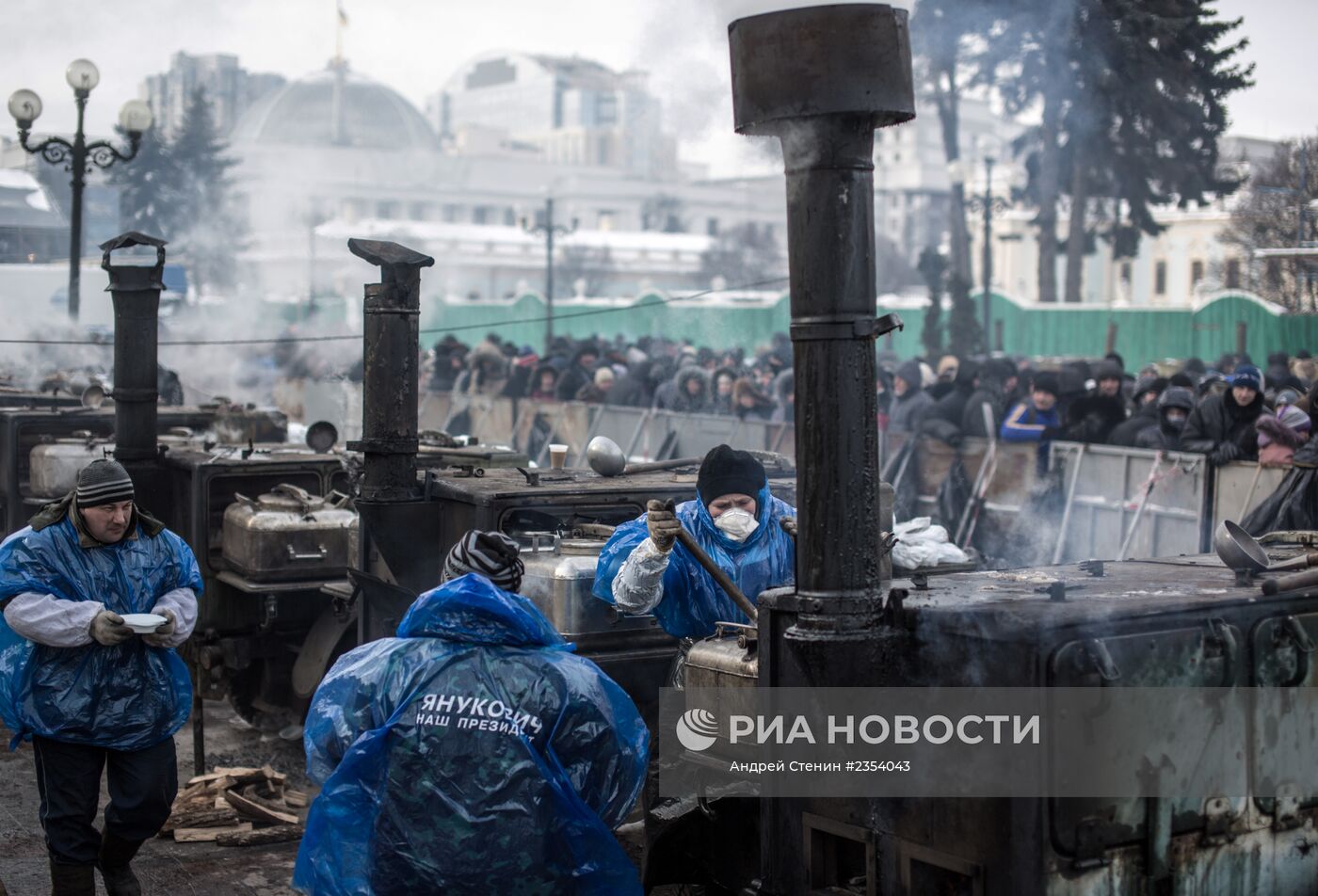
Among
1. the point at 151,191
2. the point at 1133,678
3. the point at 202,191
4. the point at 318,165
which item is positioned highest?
the point at 318,165

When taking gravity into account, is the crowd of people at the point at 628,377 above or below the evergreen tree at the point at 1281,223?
below

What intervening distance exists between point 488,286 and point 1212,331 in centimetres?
4604

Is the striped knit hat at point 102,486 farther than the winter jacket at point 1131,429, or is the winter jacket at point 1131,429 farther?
the winter jacket at point 1131,429

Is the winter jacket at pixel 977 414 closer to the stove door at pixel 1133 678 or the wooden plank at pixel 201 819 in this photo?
the wooden plank at pixel 201 819

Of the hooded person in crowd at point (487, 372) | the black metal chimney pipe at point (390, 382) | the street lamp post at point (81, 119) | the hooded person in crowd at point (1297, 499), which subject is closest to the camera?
the black metal chimney pipe at point (390, 382)

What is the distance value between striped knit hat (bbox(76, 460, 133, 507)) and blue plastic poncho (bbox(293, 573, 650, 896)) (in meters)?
1.55

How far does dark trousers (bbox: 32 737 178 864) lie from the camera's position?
5148mm

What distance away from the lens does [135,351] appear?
899 centimetres

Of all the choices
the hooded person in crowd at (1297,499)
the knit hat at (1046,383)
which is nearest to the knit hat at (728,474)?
the hooded person in crowd at (1297,499)

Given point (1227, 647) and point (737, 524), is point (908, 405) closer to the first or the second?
point (737, 524)

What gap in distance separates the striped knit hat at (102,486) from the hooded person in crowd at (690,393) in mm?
11099

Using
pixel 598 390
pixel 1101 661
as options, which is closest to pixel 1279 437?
pixel 1101 661

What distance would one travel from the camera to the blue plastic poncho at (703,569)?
16.9 ft

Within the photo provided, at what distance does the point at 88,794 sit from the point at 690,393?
37.3ft
